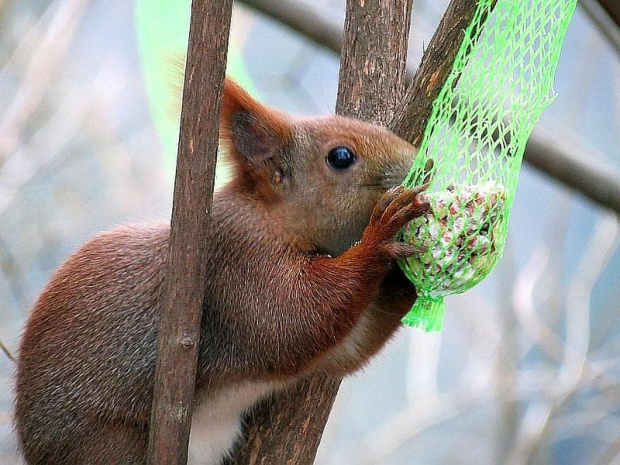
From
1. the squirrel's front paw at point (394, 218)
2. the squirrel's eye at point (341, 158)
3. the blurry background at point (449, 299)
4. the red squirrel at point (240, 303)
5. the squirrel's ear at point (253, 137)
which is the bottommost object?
the blurry background at point (449, 299)

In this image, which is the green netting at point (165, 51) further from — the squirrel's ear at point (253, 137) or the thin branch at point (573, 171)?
the thin branch at point (573, 171)

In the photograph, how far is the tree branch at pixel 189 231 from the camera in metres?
1.60

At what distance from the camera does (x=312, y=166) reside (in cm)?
214

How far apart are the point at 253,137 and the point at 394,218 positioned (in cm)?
56

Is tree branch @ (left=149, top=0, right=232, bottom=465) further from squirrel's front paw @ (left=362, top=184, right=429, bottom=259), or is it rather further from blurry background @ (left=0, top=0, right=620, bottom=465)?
blurry background @ (left=0, top=0, right=620, bottom=465)

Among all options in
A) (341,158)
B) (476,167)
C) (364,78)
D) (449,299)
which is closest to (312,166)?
(341,158)

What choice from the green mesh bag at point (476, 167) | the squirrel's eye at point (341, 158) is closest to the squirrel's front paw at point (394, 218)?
the green mesh bag at point (476, 167)

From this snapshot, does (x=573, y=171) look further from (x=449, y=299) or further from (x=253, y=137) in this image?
(x=449, y=299)

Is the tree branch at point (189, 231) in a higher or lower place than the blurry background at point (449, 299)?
higher

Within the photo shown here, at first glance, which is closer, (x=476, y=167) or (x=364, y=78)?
(x=476, y=167)

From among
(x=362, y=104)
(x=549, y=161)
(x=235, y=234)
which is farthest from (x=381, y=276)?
(x=549, y=161)

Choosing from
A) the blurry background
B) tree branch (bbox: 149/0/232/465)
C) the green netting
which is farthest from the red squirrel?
the blurry background

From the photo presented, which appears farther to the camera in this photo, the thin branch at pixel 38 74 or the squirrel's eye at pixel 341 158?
the thin branch at pixel 38 74

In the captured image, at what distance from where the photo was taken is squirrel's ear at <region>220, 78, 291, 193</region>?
2.15 meters
